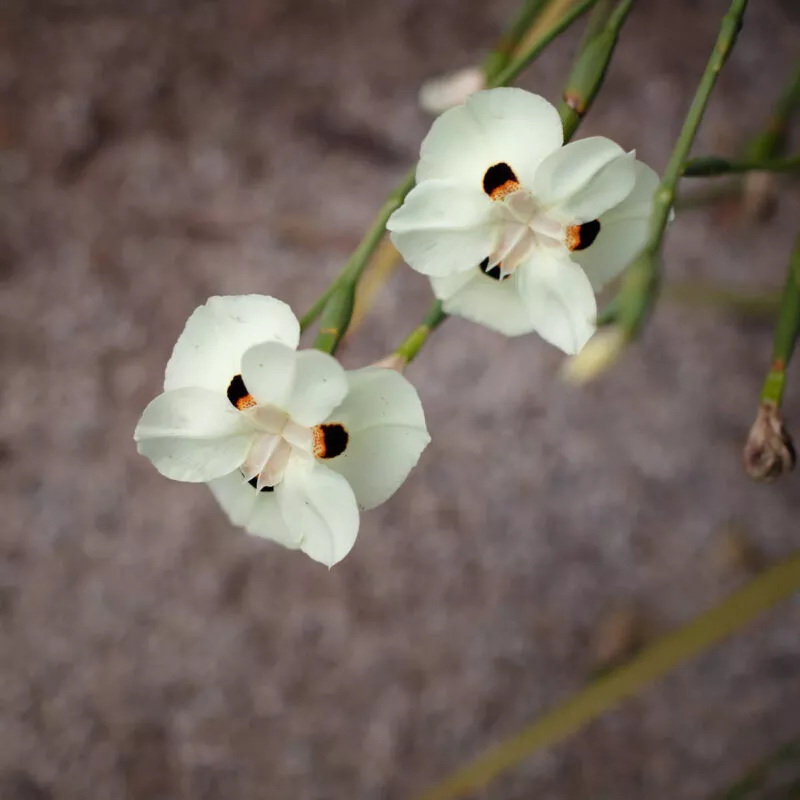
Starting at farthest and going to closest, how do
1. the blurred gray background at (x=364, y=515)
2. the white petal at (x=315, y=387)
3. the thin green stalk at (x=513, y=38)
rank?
1. the blurred gray background at (x=364, y=515)
2. the thin green stalk at (x=513, y=38)
3. the white petal at (x=315, y=387)

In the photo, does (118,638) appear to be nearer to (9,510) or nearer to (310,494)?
(9,510)

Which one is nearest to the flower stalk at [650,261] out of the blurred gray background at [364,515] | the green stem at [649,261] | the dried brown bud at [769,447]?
the green stem at [649,261]

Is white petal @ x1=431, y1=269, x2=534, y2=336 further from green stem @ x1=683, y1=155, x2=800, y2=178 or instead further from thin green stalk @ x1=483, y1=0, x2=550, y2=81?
thin green stalk @ x1=483, y1=0, x2=550, y2=81

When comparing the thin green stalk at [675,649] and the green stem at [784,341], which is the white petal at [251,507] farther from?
the thin green stalk at [675,649]

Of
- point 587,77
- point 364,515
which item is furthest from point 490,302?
point 364,515

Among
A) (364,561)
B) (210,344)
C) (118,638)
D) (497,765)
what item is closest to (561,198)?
(210,344)

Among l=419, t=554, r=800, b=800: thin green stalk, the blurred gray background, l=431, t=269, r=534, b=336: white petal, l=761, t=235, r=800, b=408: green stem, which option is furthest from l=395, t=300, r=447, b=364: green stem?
the blurred gray background

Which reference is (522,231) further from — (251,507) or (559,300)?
(251,507)
